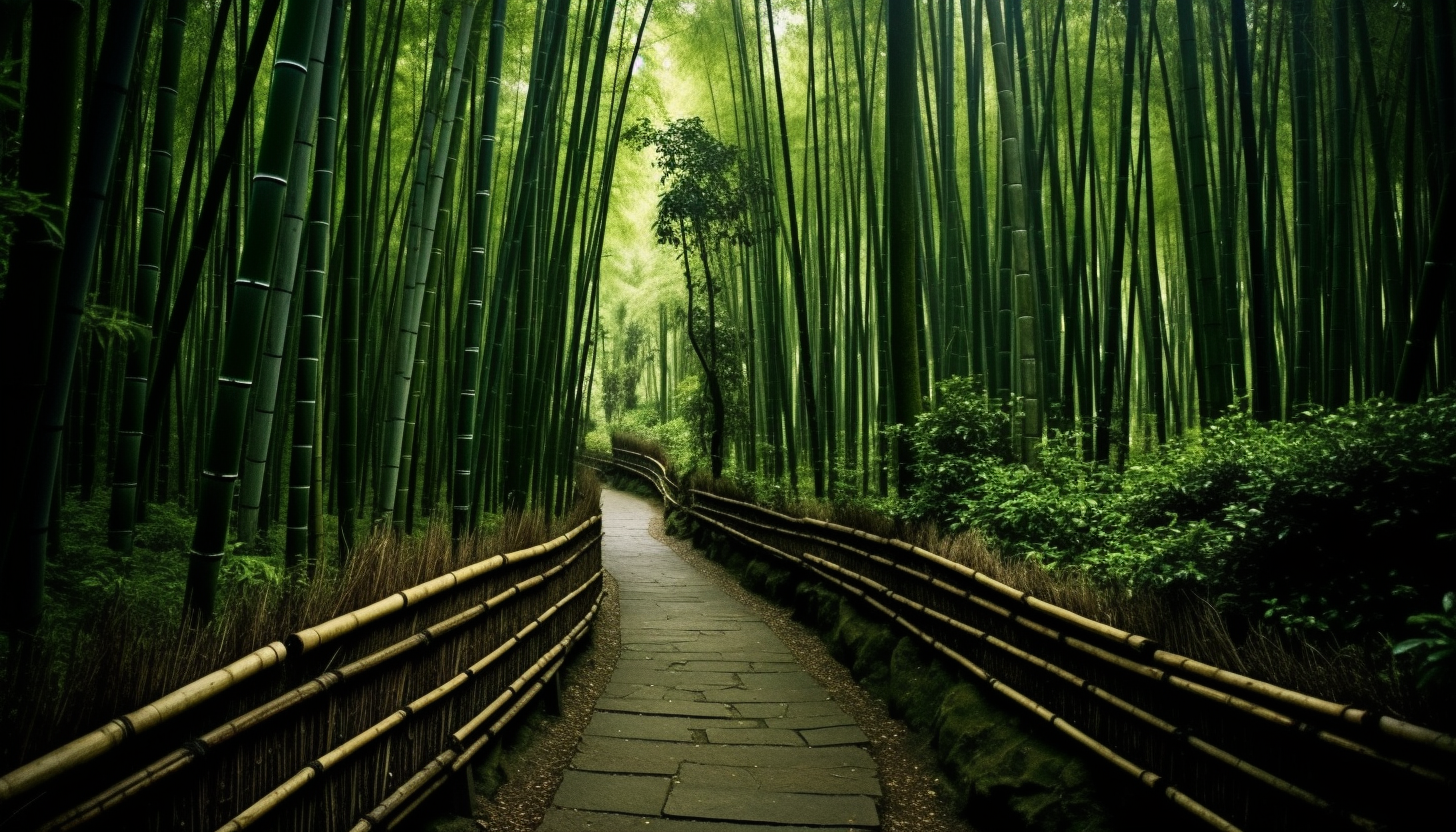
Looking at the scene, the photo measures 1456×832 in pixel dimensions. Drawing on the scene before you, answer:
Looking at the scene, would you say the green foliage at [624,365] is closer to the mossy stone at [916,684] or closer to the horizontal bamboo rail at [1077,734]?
the horizontal bamboo rail at [1077,734]

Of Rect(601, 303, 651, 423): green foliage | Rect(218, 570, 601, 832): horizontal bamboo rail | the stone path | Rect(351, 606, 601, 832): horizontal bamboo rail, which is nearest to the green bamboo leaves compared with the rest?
Rect(218, 570, 601, 832): horizontal bamboo rail

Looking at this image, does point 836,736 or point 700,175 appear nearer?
point 836,736

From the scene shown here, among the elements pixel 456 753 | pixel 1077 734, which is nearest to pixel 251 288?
pixel 456 753

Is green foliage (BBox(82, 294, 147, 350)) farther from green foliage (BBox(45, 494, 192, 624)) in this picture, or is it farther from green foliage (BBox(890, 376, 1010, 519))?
green foliage (BBox(890, 376, 1010, 519))

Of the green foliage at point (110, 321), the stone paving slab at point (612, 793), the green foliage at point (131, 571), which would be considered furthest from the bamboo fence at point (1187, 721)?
the green foliage at point (110, 321)

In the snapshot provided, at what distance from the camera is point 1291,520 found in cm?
203

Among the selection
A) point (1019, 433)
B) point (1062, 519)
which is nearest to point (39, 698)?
point (1062, 519)

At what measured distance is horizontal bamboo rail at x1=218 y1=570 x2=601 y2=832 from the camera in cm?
138

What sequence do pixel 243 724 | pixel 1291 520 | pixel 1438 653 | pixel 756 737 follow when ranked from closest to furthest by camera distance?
pixel 1438 653 → pixel 243 724 → pixel 1291 520 → pixel 756 737

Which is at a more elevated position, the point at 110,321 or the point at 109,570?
the point at 110,321

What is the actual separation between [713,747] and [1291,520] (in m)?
1.87

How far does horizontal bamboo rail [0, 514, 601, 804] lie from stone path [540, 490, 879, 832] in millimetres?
804

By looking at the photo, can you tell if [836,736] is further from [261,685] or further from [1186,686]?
[261,685]

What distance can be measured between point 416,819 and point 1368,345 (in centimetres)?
501
